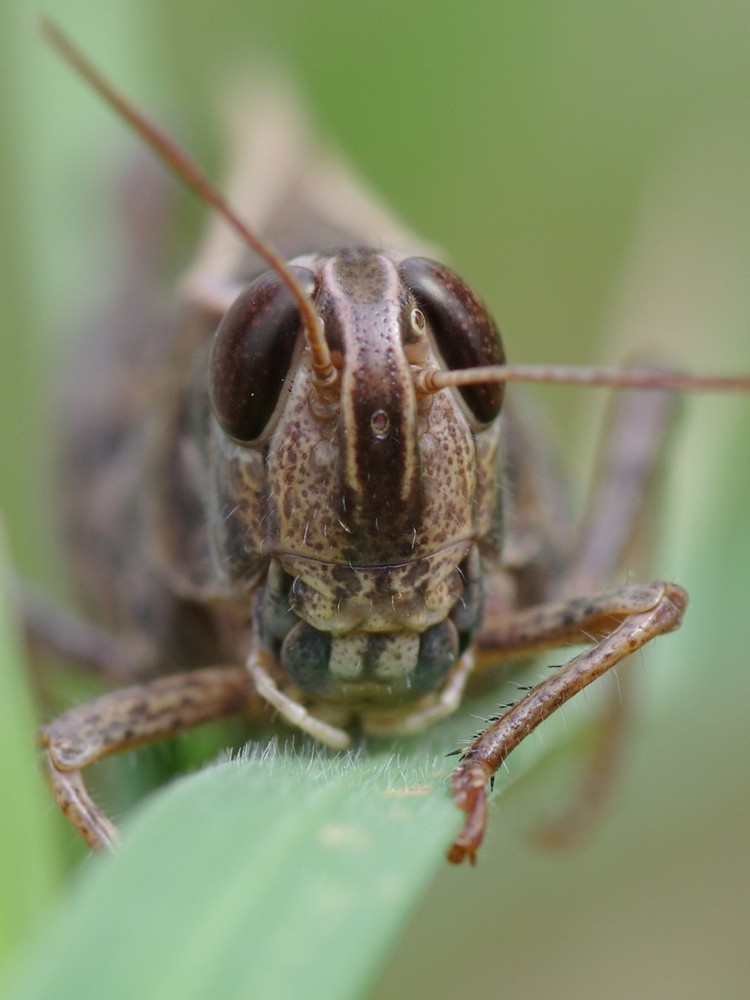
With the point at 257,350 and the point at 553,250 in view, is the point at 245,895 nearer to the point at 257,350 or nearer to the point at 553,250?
the point at 257,350

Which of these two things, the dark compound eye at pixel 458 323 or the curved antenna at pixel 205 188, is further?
the dark compound eye at pixel 458 323

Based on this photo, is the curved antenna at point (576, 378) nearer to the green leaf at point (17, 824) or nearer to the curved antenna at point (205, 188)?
the curved antenna at point (205, 188)

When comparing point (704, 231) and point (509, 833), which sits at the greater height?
point (704, 231)

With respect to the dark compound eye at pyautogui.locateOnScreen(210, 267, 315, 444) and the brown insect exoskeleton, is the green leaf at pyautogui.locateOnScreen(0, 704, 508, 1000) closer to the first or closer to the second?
the brown insect exoskeleton

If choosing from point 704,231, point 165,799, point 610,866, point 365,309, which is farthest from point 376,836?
point 704,231

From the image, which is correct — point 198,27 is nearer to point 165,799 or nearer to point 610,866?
point 610,866

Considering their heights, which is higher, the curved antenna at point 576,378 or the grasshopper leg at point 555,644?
the curved antenna at point 576,378

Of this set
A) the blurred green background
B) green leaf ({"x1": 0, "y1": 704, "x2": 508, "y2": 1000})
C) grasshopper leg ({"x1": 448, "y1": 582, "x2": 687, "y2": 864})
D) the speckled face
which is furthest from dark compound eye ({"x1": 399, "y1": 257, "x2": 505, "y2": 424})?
the blurred green background

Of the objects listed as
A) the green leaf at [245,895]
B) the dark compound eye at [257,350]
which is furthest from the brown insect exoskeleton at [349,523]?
the green leaf at [245,895]

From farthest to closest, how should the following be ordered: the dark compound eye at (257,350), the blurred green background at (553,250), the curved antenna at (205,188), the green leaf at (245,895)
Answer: the blurred green background at (553,250) < the dark compound eye at (257,350) < the curved antenna at (205,188) < the green leaf at (245,895)
